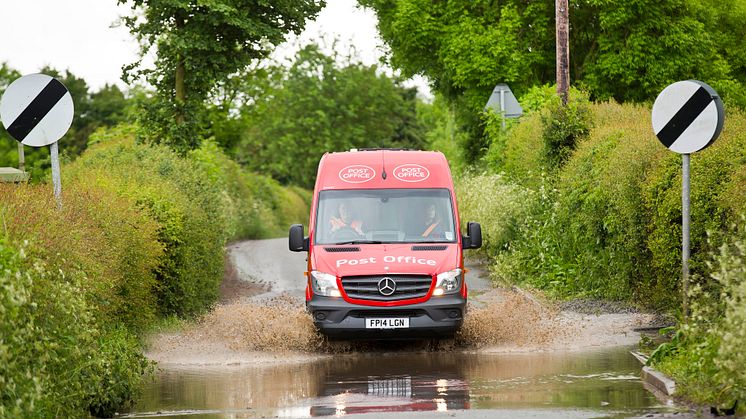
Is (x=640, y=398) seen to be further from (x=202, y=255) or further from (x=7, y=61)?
(x=7, y=61)

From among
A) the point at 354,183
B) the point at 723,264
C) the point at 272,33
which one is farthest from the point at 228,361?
the point at 272,33

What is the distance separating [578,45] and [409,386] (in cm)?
3340

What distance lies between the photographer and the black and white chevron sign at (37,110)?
1224 cm

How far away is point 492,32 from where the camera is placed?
136 feet

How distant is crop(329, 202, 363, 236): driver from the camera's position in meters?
16.1

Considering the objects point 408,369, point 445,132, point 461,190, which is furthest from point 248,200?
point 408,369

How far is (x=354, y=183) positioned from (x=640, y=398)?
6.58 meters

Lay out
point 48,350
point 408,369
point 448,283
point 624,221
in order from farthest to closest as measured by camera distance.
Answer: point 624,221
point 448,283
point 408,369
point 48,350

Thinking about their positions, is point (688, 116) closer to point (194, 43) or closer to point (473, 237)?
point (473, 237)

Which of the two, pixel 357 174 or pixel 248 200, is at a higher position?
pixel 357 174

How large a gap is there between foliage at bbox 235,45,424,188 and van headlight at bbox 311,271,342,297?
66.1 metres

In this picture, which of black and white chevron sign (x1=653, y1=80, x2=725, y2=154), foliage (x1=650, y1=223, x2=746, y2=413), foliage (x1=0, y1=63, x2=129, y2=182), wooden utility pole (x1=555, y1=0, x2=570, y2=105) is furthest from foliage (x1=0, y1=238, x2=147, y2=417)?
foliage (x1=0, y1=63, x2=129, y2=182)

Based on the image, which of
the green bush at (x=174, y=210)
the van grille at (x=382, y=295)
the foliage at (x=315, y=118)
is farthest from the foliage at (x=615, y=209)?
the foliage at (x=315, y=118)

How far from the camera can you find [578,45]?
1730 inches
